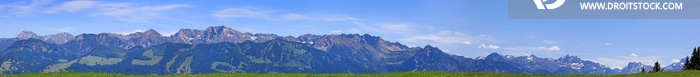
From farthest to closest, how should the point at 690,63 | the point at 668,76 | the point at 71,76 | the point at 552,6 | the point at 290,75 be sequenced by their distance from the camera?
the point at 690,63 → the point at 552,6 → the point at 668,76 → the point at 290,75 → the point at 71,76

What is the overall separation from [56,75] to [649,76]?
3745 cm

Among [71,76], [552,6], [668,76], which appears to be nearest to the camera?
[71,76]

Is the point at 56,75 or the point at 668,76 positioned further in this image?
the point at 668,76

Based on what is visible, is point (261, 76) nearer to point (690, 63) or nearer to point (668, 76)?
point (668, 76)

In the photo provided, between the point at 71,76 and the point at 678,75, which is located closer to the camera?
the point at 71,76

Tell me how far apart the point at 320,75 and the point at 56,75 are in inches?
596

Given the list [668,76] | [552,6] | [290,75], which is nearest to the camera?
[290,75]

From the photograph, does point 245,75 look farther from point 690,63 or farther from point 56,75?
point 690,63

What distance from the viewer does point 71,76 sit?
129 feet

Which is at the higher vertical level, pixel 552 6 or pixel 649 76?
pixel 552 6

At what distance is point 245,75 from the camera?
137 ft

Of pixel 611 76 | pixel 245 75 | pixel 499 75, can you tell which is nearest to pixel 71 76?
pixel 245 75

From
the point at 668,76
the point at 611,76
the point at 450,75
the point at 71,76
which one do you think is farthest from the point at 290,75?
the point at 668,76

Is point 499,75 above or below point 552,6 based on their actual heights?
below
